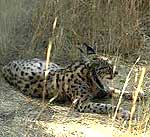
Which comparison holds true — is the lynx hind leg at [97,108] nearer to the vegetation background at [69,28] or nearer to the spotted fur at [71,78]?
the spotted fur at [71,78]

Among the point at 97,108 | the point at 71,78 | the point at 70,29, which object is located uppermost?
the point at 70,29

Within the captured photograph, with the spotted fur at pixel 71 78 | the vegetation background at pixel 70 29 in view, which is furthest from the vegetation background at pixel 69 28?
the spotted fur at pixel 71 78

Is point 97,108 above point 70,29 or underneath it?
underneath

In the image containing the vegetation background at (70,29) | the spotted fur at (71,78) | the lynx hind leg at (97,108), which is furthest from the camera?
the vegetation background at (70,29)

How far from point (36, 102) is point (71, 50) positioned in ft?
3.56

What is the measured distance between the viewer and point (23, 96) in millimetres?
4504

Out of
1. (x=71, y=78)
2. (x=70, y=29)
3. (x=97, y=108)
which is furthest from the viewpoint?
(x=70, y=29)

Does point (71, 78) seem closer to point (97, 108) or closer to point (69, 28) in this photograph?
point (97, 108)

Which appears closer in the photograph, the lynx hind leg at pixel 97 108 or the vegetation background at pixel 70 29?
the lynx hind leg at pixel 97 108

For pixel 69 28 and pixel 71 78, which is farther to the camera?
pixel 69 28

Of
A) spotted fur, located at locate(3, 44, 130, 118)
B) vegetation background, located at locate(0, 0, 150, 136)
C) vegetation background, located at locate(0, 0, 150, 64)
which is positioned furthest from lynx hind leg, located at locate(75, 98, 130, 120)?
vegetation background, located at locate(0, 0, 150, 64)

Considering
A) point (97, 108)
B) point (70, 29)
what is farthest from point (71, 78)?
point (70, 29)

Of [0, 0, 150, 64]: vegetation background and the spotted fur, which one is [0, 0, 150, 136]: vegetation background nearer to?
[0, 0, 150, 64]: vegetation background

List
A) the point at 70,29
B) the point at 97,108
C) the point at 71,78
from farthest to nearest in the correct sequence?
the point at 70,29, the point at 71,78, the point at 97,108
